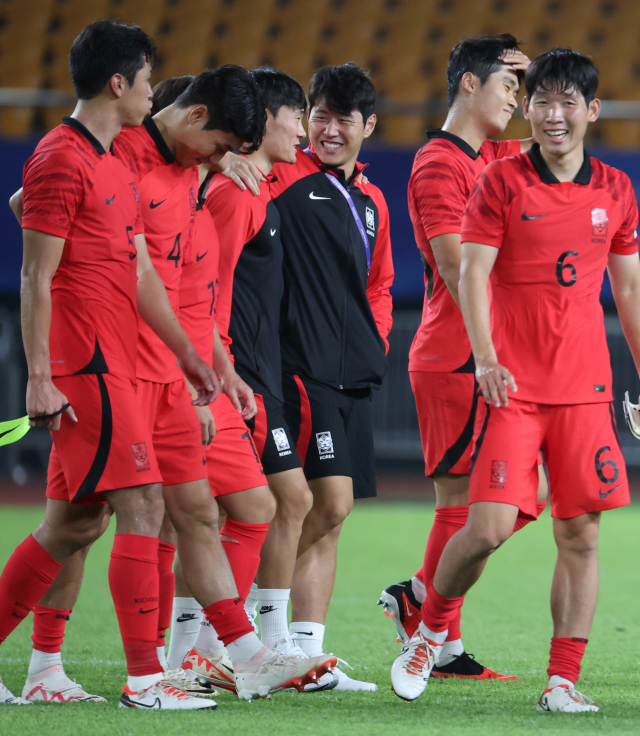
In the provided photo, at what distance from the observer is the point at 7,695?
131 inches

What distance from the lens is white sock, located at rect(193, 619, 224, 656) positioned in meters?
3.83

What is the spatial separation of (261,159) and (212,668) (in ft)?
6.25

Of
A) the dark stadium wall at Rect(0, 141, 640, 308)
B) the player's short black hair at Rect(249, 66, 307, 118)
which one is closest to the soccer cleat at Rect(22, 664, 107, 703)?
the player's short black hair at Rect(249, 66, 307, 118)

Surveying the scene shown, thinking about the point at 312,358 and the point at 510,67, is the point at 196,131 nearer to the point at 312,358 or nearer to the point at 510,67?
the point at 312,358

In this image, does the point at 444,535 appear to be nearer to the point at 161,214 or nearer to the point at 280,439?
the point at 280,439

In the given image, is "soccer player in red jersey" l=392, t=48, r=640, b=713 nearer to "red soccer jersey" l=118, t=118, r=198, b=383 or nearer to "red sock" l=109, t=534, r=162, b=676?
"red sock" l=109, t=534, r=162, b=676

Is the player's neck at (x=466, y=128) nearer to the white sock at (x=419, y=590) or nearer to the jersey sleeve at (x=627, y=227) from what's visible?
the jersey sleeve at (x=627, y=227)

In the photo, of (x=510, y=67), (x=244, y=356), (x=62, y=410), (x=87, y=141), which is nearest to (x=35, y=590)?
(x=62, y=410)

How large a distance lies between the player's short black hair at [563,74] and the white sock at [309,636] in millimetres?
2028

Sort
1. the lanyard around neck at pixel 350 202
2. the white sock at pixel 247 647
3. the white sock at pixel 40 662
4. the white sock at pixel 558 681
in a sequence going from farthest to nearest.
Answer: the lanyard around neck at pixel 350 202 → the white sock at pixel 40 662 → the white sock at pixel 247 647 → the white sock at pixel 558 681

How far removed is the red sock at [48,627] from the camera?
3469 millimetres

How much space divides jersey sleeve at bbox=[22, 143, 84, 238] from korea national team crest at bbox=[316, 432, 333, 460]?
1.34 m

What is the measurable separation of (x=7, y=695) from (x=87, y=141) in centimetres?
176

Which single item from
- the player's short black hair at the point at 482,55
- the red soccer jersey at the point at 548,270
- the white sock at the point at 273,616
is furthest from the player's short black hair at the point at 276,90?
the white sock at the point at 273,616
